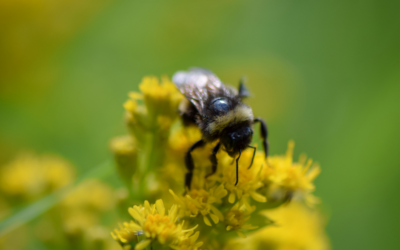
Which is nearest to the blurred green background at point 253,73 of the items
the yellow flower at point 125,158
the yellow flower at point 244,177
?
the yellow flower at point 125,158

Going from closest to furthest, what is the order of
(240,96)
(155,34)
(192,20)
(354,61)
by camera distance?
(240,96)
(354,61)
(155,34)
(192,20)

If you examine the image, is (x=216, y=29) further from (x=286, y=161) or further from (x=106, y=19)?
(x=286, y=161)

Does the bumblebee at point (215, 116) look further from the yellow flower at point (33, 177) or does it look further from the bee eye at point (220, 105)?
the yellow flower at point (33, 177)

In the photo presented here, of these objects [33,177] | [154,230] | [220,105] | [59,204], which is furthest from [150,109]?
[33,177]

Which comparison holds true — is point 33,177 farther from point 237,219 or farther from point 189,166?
point 237,219

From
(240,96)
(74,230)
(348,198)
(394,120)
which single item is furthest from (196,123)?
(394,120)

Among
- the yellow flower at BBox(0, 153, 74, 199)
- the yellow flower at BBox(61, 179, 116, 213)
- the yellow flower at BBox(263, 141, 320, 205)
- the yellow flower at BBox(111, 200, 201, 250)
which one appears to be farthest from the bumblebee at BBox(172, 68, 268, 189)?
the yellow flower at BBox(0, 153, 74, 199)

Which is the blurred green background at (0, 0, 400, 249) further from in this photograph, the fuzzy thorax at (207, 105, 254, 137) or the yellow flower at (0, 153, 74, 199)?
the fuzzy thorax at (207, 105, 254, 137)
